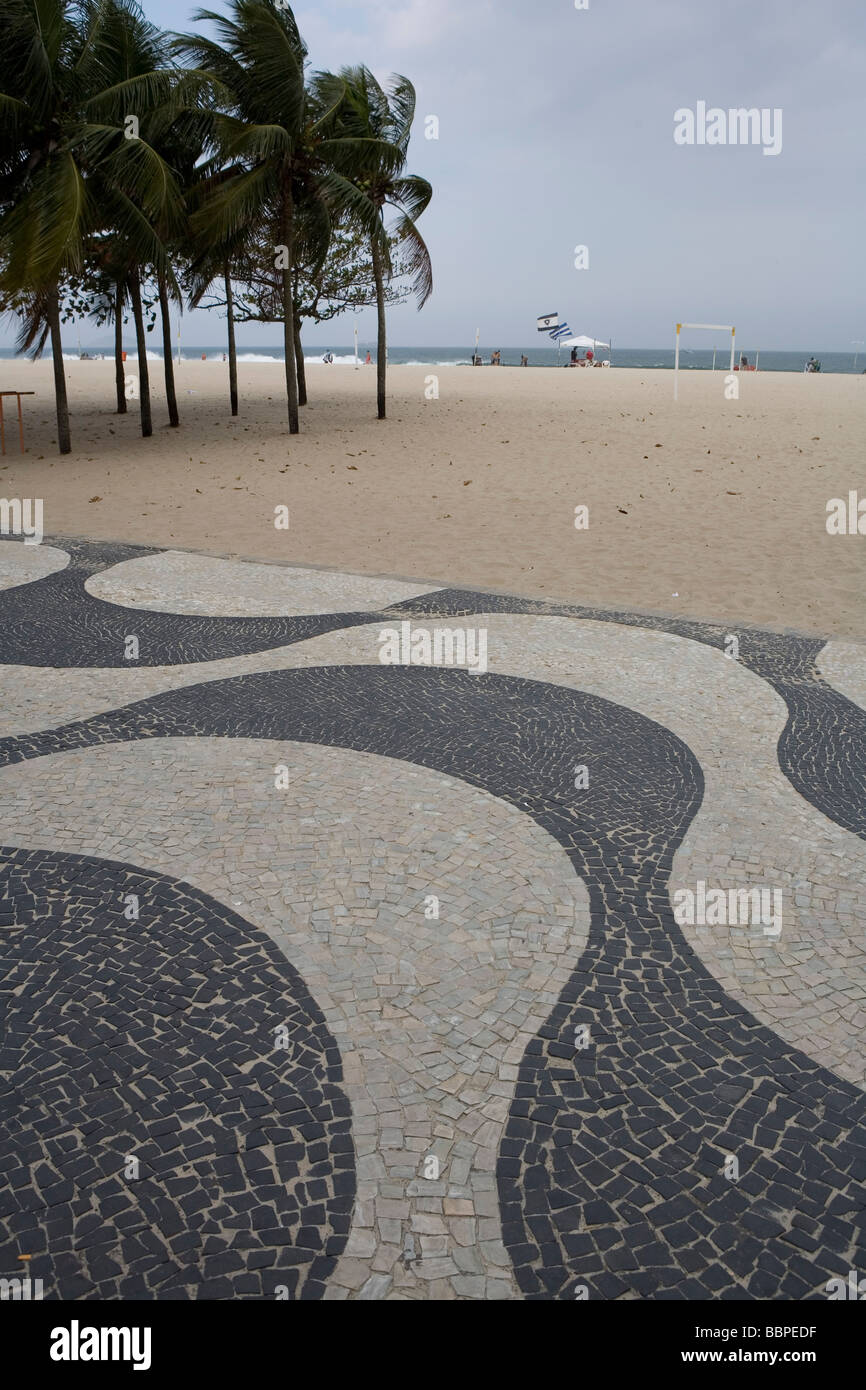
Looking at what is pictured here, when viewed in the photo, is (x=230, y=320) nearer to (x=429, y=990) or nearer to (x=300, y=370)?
(x=300, y=370)

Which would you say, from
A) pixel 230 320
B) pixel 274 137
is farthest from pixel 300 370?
pixel 274 137

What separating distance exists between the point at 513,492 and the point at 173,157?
12.5 meters


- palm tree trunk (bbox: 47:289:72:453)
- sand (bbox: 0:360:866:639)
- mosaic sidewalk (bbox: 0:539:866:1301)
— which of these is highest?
palm tree trunk (bbox: 47:289:72:453)

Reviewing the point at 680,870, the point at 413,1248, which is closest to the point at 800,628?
the point at 680,870

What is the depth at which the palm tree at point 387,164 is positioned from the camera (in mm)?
22453

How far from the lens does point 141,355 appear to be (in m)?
23.7

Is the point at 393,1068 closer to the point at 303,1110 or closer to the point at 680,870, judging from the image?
the point at 303,1110

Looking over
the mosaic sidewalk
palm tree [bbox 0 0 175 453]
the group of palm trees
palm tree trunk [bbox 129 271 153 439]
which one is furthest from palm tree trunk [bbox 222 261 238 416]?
the mosaic sidewalk

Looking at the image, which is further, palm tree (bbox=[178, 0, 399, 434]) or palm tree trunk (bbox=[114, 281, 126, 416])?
palm tree trunk (bbox=[114, 281, 126, 416])

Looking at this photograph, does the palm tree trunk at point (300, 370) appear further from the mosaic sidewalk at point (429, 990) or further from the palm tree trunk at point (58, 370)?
→ the mosaic sidewalk at point (429, 990)

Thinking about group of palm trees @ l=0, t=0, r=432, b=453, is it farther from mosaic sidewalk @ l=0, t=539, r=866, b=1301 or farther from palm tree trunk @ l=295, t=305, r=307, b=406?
mosaic sidewalk @ l=0, t=539, r=866, b=1301

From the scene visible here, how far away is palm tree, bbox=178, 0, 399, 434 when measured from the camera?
20344 millimetres

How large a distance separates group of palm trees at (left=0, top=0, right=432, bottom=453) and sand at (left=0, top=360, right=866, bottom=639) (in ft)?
10.3

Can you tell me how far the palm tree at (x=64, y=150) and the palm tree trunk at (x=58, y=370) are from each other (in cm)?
4
